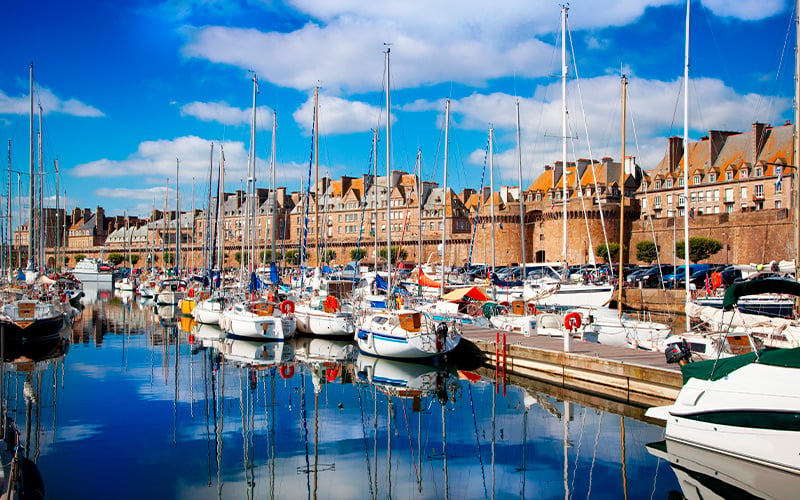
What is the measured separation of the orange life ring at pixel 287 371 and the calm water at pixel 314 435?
0.10 m

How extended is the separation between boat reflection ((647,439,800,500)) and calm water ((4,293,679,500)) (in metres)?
0.32

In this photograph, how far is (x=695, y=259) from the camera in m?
57.2

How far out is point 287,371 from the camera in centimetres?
2361

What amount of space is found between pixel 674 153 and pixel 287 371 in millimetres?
60225

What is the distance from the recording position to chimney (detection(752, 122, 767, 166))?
65.2 meters

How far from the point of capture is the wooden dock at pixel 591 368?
55.9ft

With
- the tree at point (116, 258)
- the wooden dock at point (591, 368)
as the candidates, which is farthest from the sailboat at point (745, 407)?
the tree at point (116, 258)

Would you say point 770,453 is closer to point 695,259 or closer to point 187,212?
point 695,259

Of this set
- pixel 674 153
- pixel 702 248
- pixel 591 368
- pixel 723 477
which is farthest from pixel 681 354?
pixel 674 153

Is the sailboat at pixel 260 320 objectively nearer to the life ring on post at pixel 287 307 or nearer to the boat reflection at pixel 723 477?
the life ring on post at pixel 287 307

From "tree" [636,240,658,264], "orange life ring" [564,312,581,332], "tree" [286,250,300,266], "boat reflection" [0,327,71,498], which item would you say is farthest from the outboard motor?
"tree" [286,250,300,266]

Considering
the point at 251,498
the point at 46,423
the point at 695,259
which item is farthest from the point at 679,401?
the point at 695,259

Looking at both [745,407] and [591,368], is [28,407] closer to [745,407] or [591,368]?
[591,368]

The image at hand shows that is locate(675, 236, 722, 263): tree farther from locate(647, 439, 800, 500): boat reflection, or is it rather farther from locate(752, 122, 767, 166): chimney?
locate(647, 439, 800, 500): boat reflection
